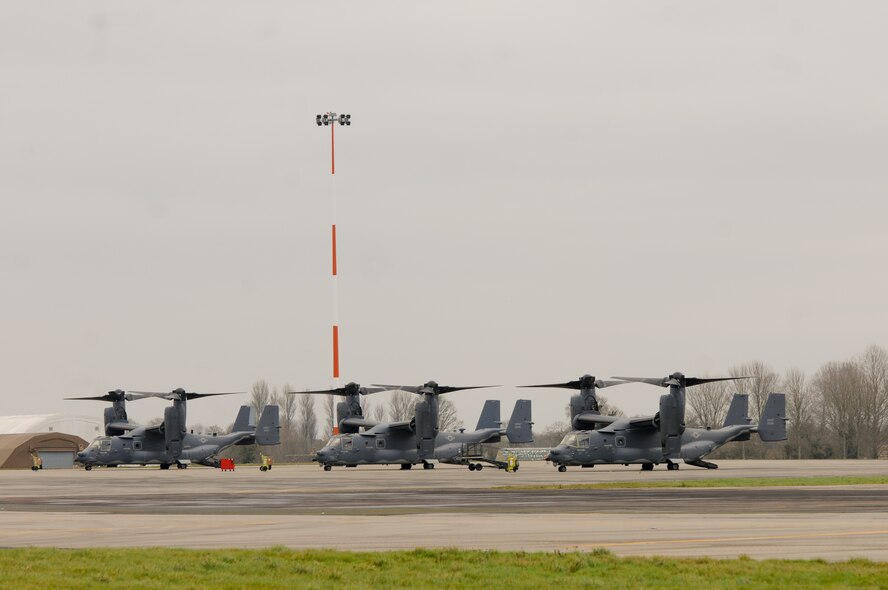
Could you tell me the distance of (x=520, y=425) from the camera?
349ft

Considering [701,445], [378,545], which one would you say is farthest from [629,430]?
[378,545]

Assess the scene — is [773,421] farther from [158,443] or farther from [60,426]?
[60,426]

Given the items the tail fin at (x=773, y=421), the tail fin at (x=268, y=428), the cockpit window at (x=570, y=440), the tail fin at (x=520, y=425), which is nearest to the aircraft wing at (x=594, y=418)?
the cockpit window at (x=570, y=440)

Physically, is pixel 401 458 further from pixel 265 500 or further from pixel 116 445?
pixel 265 500

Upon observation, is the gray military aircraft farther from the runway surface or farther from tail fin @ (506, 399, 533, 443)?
the runway surface

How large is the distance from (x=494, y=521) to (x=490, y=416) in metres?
76.5

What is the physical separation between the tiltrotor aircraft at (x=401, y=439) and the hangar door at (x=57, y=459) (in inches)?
2084

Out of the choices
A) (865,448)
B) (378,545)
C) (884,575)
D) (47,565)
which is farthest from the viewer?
(865,448)

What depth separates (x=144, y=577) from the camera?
18422mm

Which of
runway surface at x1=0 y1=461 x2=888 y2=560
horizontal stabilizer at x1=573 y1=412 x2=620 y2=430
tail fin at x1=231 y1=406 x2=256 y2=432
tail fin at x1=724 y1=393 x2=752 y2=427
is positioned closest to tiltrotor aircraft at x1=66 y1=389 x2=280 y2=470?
tail fin at x1=231 y1=406 x2=256 y2=432

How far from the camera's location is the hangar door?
456ft

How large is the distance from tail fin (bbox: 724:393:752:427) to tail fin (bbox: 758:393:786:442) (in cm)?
213

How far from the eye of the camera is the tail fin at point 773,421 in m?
92.8

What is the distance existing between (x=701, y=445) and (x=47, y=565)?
67190 mm
